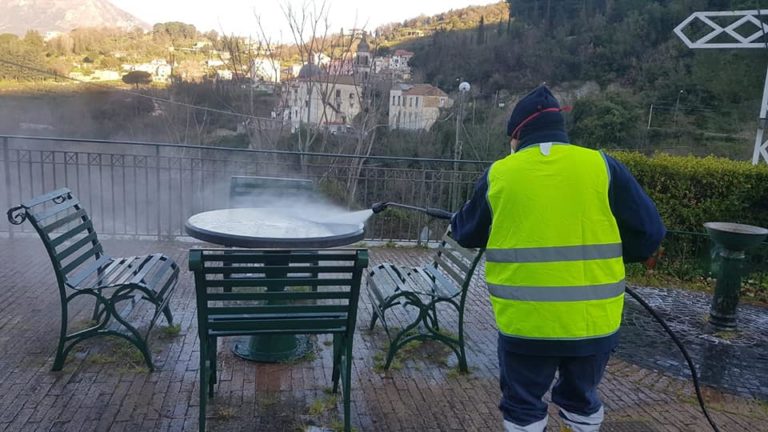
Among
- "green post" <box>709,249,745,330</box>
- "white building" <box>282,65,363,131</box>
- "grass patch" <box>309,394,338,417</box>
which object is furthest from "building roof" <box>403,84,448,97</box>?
"grass patch" <box>309,394,338,417</box>

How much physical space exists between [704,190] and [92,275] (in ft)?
20.1

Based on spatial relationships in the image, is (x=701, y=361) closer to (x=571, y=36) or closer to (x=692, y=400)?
(x=692, y=400)

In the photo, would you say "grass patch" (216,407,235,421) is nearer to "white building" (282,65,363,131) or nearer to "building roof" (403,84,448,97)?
"white building" (282,65,363,131)

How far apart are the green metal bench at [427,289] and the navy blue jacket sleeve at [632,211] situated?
104cm

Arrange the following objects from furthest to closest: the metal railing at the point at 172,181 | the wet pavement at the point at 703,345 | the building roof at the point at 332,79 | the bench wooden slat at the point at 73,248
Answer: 1. the building roof at the point at 332,79
2. the metal railing at the point at 172,181
3. the wet pavement at the point at 703,345
4. the bench wooden slat at the point at 73,248

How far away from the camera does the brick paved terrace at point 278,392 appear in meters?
2.81

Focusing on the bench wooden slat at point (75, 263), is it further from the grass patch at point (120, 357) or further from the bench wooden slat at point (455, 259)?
Result: the bench wooden slat at point (455, 259)

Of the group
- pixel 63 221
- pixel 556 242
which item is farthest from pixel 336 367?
pixel 63 221

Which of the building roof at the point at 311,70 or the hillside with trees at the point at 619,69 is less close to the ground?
the hillside with trees at the point at 619,69

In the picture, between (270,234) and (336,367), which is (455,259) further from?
(270,234)

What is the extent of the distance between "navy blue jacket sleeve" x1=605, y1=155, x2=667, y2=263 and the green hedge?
4.68 metres

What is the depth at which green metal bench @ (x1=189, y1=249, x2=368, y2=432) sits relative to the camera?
2463 millimetres

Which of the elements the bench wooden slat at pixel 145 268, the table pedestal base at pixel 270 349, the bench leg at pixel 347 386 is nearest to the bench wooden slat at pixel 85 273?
the bench wooden slat at pixel 145 268

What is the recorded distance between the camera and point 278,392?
3.10 m
